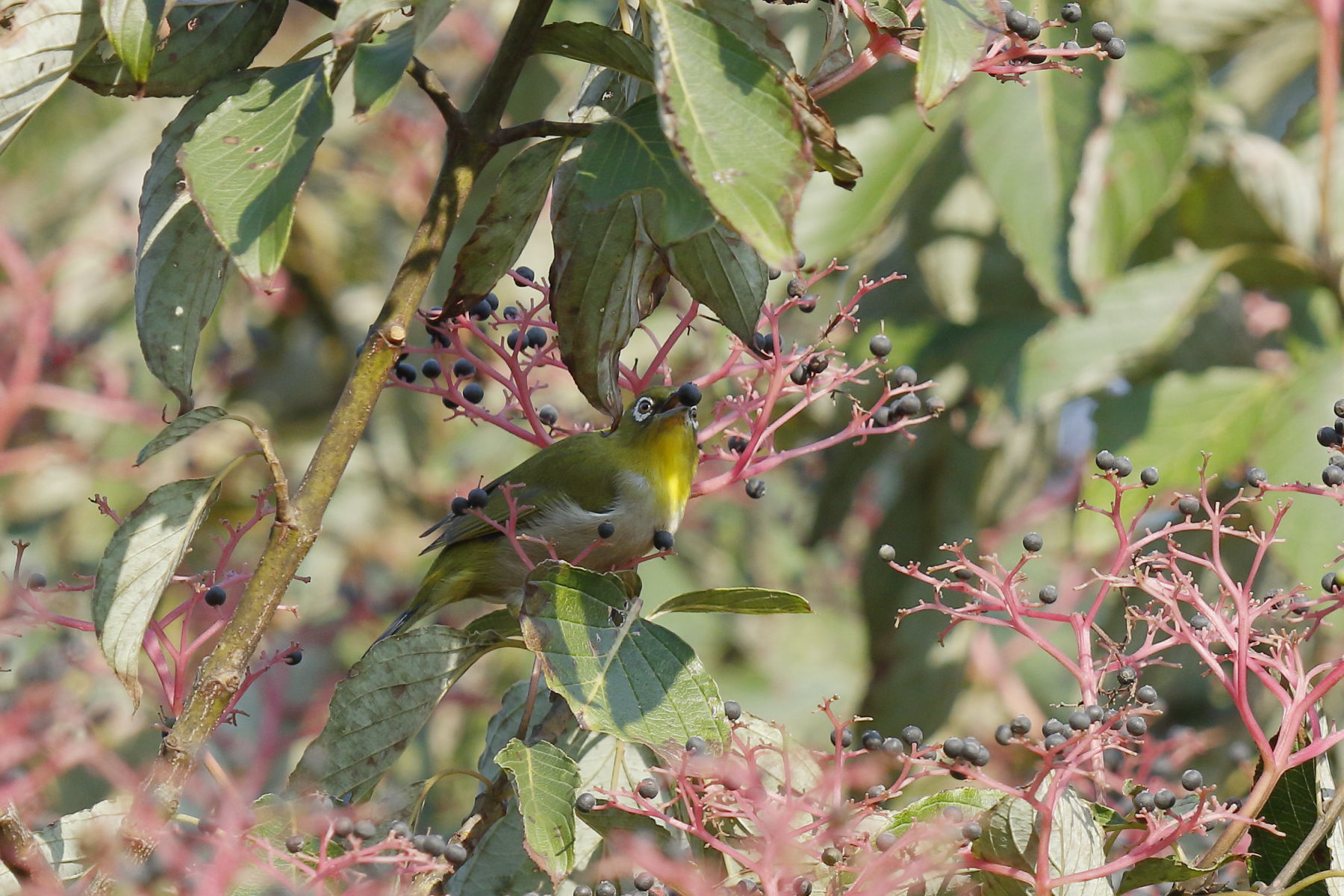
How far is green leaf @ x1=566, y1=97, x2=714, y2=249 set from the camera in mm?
1026

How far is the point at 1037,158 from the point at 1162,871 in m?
2.15

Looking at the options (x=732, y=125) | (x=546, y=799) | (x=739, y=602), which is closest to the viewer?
(x=732, y=125)

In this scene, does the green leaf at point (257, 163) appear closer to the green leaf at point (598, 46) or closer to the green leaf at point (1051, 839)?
the green leaf at point (598, 46)

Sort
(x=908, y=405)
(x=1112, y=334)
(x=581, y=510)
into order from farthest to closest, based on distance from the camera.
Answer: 1. (x=1112, y=334)
2. (x=581, y=510)
3. (x=908, y=405)

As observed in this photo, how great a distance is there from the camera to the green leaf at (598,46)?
45.6 inches

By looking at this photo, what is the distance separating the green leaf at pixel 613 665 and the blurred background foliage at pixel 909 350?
4.00 feet

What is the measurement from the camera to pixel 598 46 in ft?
3.89

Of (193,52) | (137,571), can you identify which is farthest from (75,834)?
(193,52)

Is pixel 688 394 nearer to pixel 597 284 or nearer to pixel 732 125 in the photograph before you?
pixel 597 284

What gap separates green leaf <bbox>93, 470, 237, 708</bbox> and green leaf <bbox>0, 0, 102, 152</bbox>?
0.35 m

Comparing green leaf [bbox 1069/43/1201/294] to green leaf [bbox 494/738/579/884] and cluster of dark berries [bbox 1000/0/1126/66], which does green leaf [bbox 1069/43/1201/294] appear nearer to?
cluster of dark berries [bbox 1000/0/1126/66]

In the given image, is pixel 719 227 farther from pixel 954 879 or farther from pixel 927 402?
pixel 954 879

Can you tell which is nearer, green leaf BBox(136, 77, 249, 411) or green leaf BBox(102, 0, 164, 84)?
green leaf BBox(102, 0, 164, 84)

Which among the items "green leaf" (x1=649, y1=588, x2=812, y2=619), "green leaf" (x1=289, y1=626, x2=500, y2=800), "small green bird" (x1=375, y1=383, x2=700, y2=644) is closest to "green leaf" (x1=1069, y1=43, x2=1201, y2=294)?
"small green bird" (x1=375, y1=383, x2=700, y2=644)
